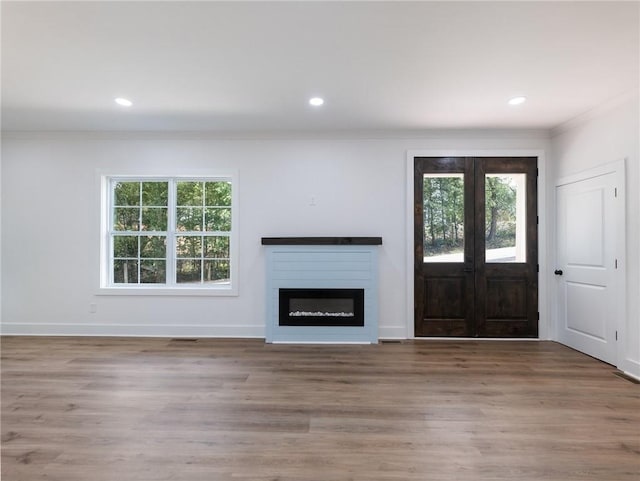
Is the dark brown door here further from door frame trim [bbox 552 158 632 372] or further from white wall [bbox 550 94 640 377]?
door frame trim [bbox 552 158 632 372]

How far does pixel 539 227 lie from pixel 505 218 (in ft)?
1.39

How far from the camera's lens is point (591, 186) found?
3.47 m

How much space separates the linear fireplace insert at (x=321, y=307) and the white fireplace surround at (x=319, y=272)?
0.16ft

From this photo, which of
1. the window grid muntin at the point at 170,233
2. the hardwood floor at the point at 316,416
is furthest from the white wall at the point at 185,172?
the hardwood floor at the point at 316,416

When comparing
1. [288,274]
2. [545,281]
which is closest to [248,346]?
[288,274]

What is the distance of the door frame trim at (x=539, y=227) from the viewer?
13.3ft

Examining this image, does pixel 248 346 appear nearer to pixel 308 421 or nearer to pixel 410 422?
pixel 308 421

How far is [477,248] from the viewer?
13.4ft

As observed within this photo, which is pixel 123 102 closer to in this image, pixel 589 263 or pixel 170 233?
pixel 170 233

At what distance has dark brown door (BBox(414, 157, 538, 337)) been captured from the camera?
4062 mm

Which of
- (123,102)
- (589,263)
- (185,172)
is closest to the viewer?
(123,102)

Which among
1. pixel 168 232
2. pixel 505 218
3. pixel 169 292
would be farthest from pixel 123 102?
pixel 505 218

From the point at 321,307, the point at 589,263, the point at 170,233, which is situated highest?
the point at 170,233

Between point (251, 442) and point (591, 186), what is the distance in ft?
13.5
